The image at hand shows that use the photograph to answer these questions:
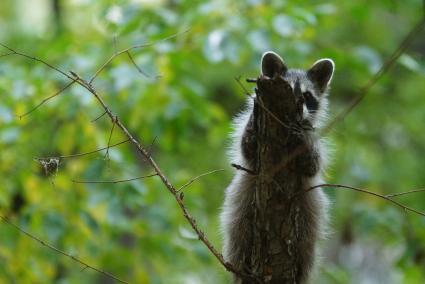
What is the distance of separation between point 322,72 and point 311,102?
501 millimetres

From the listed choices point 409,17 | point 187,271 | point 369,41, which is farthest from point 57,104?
point 409,17

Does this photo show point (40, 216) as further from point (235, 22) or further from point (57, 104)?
point (235, 22)

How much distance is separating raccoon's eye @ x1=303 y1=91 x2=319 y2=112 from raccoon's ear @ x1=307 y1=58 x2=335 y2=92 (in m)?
0.30

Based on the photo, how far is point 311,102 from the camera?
5.26 metres

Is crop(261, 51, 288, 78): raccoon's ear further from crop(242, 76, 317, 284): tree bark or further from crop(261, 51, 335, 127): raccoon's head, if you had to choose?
crop(242, 76, 317, 284): tree bark

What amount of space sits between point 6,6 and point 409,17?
814 centimetres

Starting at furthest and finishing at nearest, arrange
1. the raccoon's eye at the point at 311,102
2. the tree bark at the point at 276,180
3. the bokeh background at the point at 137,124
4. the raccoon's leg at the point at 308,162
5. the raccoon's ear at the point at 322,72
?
1. the bokeh background at the point at 137,124
2. the raccoon's ear at the point at 322,72
3. the raccoon's eye at the point at 311,102
4. the raccoon's leg at the point at 308,162
5. the tree bark at the point at 276,180

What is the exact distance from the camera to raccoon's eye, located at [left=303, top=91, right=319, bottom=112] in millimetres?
5130

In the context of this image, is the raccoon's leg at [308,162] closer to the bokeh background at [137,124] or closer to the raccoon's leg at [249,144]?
the raccoon's leg at [249,144]

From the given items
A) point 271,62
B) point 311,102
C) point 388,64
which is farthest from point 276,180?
point 311,102

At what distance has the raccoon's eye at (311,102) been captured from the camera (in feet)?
16.8

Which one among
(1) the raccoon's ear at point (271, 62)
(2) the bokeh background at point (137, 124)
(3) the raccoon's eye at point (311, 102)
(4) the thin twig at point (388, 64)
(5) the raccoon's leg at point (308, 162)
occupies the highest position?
(2) the bokeh background at point (137, 124)

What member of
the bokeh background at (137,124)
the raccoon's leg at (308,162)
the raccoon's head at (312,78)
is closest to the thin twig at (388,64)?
the raccoon's leg at (308,162)

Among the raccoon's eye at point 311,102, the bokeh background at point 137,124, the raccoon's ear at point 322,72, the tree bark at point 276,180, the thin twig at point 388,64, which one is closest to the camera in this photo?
the thin twig at point 388,64
